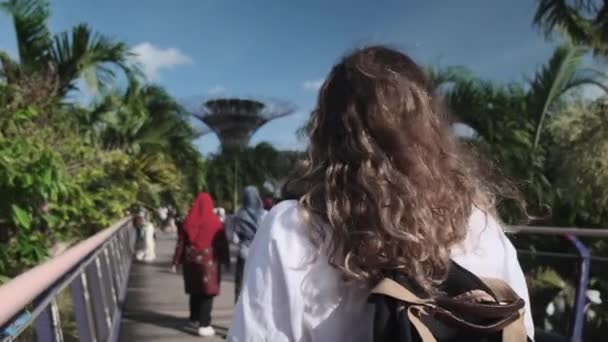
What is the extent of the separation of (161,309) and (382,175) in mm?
6381

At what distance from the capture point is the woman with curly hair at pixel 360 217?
1.15m

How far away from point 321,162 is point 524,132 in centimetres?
1104

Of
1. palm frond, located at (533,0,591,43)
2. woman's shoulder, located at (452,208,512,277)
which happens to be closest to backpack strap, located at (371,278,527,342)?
woman's shoulder, located at (452,208,512,277)

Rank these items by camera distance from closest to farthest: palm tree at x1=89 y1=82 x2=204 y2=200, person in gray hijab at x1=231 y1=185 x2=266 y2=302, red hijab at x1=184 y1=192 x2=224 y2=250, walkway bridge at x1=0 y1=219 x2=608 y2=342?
1. walkway bridge at x1=0 y1=219 x2=608 y2=342
2. red hijab at x1=184 y1=192 x2=224 y2=250
3. person in gray hijab at x1=231 y1=185 x2=266 y2=302
4. palm tree at x1=89 y1=82 x2=204 y2=200

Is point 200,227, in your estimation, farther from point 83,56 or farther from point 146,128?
point 146,128

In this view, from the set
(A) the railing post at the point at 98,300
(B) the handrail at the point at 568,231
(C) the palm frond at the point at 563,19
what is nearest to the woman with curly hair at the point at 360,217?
(B) the handrail at the point at 568,231

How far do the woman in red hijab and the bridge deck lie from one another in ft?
0.84

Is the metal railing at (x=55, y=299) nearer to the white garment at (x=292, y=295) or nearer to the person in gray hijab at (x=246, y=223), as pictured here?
the white garment at (x=292, y=295)

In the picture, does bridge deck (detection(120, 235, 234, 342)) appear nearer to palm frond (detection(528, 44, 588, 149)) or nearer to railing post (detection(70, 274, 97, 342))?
railing post (detection(70, 274, 97, 342))

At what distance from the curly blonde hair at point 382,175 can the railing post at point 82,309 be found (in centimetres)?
188

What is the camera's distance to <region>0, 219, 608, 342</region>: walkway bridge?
147 centimetres

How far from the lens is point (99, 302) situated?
4.09 m

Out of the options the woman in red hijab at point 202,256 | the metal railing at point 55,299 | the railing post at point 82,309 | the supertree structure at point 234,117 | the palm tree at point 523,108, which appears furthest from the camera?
the supertree structure at point 234,117

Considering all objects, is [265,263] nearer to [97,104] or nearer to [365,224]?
[365,224]
